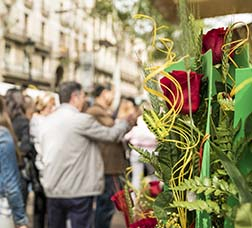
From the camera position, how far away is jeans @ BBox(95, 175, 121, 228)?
6.12 m

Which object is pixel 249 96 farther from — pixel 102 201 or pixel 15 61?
pixel 15 61

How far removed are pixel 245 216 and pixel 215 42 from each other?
0.67 meters

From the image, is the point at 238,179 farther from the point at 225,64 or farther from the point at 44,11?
the point at 44,11

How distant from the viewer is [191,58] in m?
1.79

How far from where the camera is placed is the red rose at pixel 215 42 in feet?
5.85

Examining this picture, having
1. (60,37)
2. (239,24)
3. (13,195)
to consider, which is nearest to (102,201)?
(13,195)

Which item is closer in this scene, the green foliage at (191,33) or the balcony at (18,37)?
the green foliage at (191,33)

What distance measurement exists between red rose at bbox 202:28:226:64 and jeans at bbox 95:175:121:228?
14.3 feet

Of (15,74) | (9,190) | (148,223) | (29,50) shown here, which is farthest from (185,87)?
(29,50)

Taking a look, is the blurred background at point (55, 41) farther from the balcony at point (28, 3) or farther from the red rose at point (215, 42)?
the red rose at point (215, 42)

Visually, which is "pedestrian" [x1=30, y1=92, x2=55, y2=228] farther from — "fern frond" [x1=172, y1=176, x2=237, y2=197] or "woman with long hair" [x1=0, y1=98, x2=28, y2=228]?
"fern frond" [x1=172, y1=176, x2=237, y2=197]

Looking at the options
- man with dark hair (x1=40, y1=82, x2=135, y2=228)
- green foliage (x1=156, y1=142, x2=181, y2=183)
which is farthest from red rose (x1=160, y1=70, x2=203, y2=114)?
man with dark hair (x1=40, y1=82, x2=135, y2=228)

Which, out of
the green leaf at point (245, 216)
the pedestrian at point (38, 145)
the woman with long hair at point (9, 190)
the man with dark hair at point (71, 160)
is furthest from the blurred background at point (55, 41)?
the green leaf at point (245, 216)

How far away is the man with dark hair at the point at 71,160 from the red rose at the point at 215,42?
3.40 m
